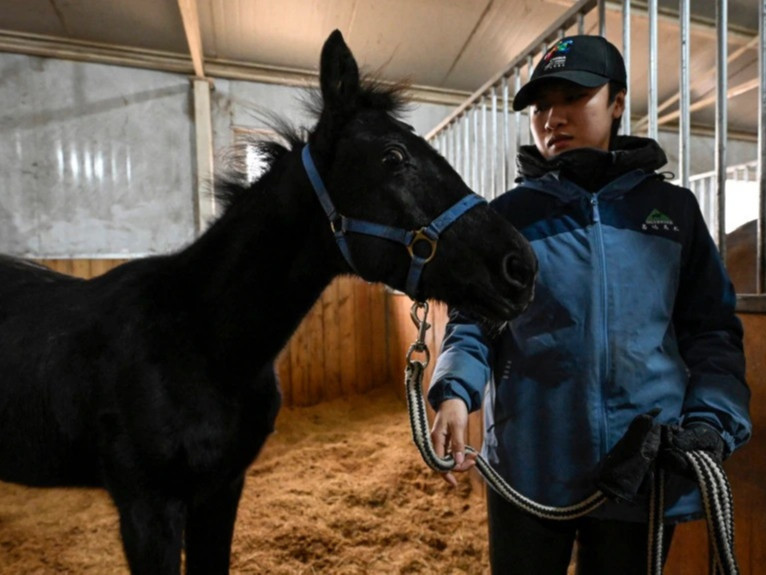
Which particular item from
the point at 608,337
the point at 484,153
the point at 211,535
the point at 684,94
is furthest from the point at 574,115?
the point at 484,153

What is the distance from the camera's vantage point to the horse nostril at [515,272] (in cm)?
97

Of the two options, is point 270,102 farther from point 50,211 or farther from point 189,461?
point 189,461

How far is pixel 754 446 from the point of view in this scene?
4.29 ft

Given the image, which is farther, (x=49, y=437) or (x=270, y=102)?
(x=270, y=102)

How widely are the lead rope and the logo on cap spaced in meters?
0.66

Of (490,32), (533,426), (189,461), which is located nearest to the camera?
(533,426)

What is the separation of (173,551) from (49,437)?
1.65ft

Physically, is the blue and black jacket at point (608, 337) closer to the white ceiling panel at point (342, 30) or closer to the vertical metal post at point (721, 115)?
the vertical metal post at point (721, 115)

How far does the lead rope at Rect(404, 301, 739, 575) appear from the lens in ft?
2.63

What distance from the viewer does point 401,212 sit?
1077 millimetres

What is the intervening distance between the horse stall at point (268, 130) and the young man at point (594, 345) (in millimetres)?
1487

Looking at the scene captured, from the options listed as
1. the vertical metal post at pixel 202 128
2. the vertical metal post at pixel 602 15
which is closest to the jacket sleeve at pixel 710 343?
the vertical metal post at pixel 602 15

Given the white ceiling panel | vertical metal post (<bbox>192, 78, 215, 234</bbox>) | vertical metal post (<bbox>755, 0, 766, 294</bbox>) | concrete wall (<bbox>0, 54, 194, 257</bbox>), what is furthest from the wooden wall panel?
concrete wall (<bbox>0, 54, 194, 257</bbox>)

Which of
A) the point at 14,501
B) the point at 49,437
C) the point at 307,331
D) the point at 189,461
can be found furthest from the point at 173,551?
the point at 307,331
